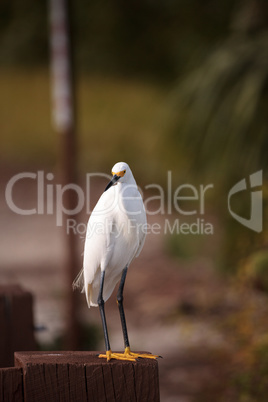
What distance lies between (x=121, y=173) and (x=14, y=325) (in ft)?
3.13

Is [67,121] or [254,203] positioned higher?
[67,121]

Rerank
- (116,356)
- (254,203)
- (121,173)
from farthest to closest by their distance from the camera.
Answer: (254,203), (121,173), (116,356)

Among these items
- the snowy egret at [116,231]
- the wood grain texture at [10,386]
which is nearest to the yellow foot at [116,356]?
the snowy egret at [116,231]

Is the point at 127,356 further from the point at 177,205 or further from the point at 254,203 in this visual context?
the point at 177,205

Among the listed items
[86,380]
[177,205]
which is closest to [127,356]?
[86,380]

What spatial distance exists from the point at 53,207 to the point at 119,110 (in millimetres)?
3778

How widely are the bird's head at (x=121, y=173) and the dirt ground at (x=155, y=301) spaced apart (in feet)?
6.02

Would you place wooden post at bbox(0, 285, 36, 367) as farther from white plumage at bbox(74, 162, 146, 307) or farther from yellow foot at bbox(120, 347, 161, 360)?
yellow foot at bbox(120, 347, 161, 360)

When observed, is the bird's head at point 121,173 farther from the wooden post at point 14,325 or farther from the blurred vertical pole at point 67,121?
the blurred vertical pole at point 67,121

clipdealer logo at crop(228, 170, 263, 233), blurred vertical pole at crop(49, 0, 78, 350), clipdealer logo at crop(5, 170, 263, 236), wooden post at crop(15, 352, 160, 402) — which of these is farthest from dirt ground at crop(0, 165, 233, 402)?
wooden post at crop(15, 352, 160, 402)

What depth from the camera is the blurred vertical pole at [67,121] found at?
16.9 ft

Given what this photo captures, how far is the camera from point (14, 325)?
2746 mm

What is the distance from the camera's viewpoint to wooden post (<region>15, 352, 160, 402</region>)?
178 centimetres

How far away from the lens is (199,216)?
8023 millimetres
